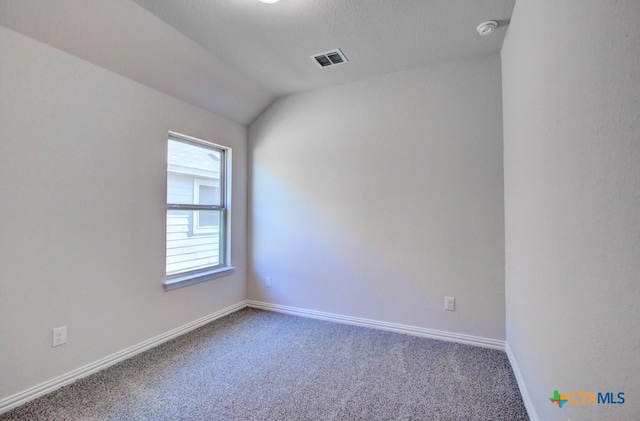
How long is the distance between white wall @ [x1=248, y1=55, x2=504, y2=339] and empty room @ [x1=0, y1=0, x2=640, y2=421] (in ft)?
0.07

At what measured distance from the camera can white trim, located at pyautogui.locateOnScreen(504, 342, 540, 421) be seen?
63.8 inches

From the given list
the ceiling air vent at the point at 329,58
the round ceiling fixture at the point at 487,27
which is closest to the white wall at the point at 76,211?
the ceiling air vent at the point at 329,58

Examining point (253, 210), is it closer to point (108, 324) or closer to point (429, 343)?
point (108, 324)

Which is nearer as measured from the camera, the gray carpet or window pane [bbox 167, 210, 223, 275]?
the gray carpet

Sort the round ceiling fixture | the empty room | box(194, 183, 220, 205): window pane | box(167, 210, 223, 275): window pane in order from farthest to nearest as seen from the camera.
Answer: box(194, 183, 220, 205): window pane < box(167, 210, 223, 275): window pane < the round ceiling fixture < the empty room

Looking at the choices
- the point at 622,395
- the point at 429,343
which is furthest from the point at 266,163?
the point at 622,395

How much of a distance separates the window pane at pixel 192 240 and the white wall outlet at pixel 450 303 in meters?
2.39

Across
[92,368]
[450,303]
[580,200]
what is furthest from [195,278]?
[580,200]

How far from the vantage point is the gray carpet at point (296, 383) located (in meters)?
1.73

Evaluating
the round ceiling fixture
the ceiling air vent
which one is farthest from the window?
the round ceiling fixture

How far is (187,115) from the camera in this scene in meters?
2.91

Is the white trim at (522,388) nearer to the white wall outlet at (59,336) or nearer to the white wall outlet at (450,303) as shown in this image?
the white wall outlet at (450,303)

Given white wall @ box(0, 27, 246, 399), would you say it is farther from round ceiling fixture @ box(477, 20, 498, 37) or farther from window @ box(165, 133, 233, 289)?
round ceiling fixture @ box(477, 20, 498, 37)

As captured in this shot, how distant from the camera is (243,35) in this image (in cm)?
232
